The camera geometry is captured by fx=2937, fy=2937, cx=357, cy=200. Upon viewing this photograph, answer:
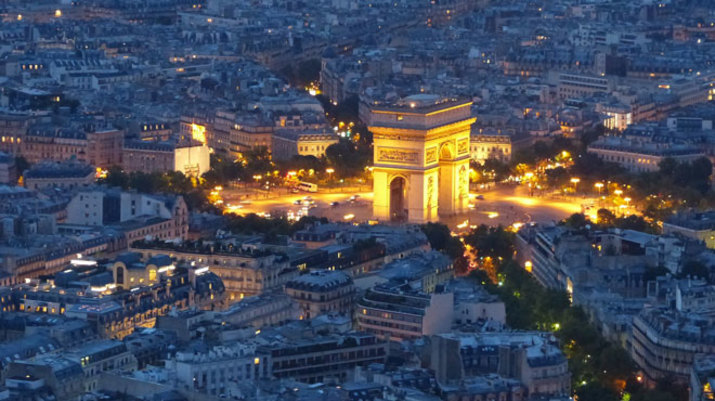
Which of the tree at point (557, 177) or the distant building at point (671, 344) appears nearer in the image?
the distant building at point (671, 344)

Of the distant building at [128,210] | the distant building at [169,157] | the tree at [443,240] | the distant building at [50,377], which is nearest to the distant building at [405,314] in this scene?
the distant building at [50,377]

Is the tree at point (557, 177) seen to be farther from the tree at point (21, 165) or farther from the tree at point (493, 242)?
the tree at point (21, 165)

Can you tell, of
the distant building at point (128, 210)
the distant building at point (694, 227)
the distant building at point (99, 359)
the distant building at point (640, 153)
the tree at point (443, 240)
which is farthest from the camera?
the distant building at point (640, 153)

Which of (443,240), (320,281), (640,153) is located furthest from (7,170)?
(320,281)

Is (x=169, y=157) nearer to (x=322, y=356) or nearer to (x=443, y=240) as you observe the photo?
(x=443, y=240)

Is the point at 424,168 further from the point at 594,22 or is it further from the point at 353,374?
the point at 594,22

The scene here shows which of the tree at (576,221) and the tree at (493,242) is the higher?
the tree at (576,221)

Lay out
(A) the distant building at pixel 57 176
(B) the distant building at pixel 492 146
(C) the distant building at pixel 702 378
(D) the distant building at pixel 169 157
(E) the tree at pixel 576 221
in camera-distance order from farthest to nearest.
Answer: (B) the distant building at pixel 492 146, (D) the distant building at pixel 169 157, (A) the distant building at pixel 57 176, (E) the tree at pixel 576 221, (C) the distant building at pixel 702 378
